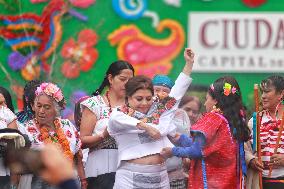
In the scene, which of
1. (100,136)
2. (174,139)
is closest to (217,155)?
(174,139)

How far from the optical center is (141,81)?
805 cm

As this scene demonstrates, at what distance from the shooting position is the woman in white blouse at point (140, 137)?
798cm

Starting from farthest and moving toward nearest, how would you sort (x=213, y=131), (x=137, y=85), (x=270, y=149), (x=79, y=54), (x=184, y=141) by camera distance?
(x=79, y=54), (x=270, y=149), (x=184, y=141), (x=137, y=85), (x=213, y=131)

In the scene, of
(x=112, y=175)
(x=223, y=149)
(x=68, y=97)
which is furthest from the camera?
(x=68, y=97)

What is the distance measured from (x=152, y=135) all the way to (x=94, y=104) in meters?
0.96

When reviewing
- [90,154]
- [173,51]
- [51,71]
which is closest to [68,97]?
[51,71]

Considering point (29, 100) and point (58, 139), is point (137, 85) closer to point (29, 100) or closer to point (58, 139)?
point (58, 139)

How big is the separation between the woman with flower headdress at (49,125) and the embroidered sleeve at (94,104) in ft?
0.98

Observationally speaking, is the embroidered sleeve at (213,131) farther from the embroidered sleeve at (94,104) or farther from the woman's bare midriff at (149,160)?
the embroidered sleeve at (94,104)

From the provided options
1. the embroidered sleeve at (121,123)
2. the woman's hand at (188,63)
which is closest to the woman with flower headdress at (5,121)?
the embroidered sleeve at (121,123)

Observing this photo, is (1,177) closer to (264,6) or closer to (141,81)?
(141,81)

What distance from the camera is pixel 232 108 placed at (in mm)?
7965

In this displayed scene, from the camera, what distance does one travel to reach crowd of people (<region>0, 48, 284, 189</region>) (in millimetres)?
7934

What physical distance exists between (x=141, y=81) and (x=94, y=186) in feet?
3.91
